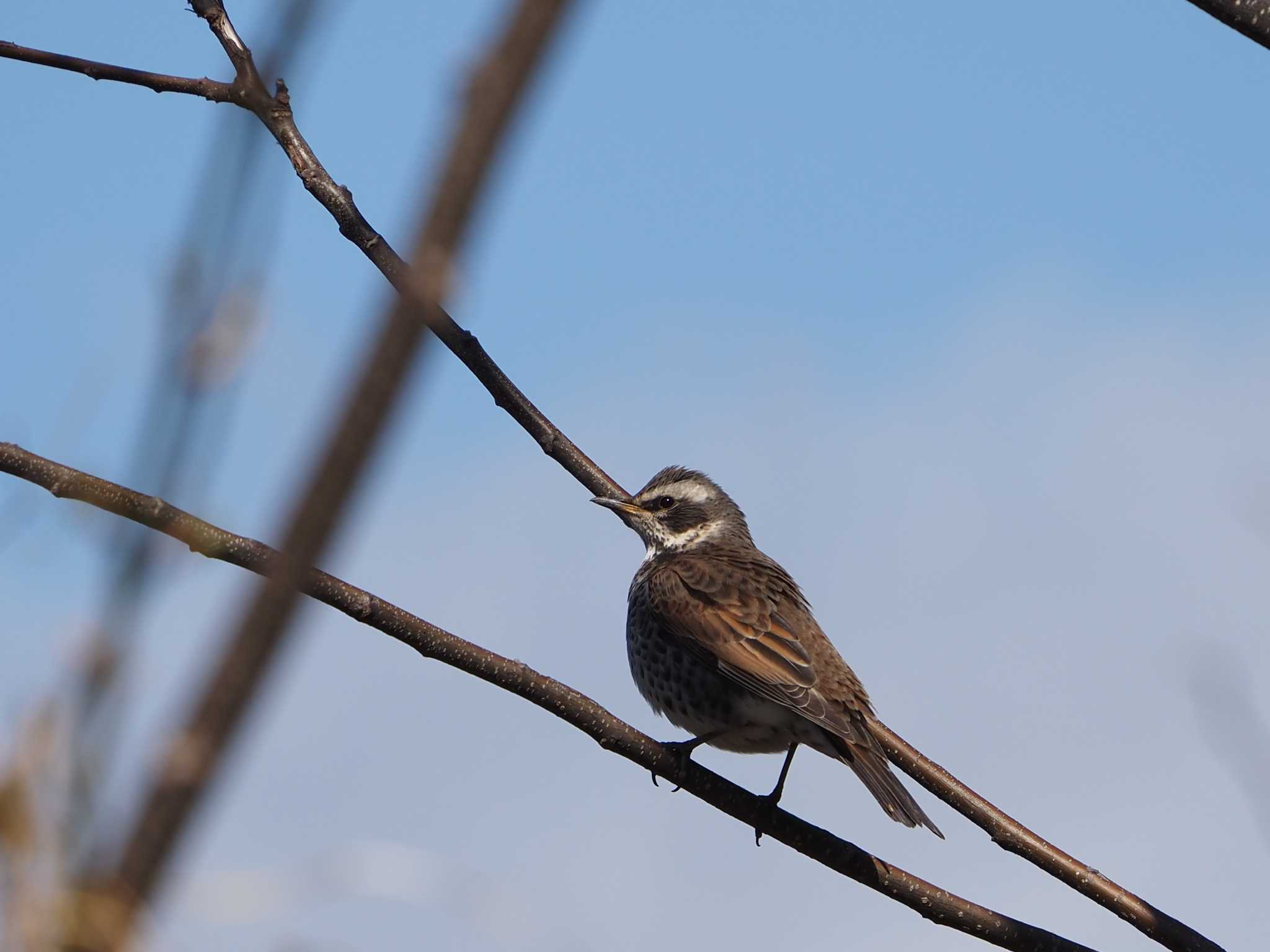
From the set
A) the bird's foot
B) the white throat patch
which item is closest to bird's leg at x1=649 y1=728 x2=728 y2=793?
the bird's foot

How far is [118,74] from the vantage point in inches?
278

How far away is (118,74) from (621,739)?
3997mm

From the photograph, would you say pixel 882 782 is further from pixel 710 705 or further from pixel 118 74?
pixel 118 74

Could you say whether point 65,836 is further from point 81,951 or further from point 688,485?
point 688,485

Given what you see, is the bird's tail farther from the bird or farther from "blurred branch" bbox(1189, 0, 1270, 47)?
"blurred branch" bbox(1189, 0, 1270, 47)

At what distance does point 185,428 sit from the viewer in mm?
1330

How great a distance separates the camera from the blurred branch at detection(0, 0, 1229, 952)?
6746mm

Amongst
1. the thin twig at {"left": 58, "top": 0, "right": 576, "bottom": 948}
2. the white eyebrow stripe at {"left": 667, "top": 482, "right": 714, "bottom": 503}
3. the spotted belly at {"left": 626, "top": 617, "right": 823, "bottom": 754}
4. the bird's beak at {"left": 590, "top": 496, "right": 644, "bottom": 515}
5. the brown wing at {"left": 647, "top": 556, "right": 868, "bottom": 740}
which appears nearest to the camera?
the thin twig at {"left": 58, "top": 0, "right": 576, "bottom": 948}

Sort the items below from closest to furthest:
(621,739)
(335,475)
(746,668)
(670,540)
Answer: (335,475) < (621,739) < (746,668) < (670,540)

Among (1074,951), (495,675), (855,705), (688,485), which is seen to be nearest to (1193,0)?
(495,675)

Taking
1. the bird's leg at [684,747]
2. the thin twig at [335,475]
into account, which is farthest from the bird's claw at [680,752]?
the thin twig at [335,475]

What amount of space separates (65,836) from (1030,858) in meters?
6.58

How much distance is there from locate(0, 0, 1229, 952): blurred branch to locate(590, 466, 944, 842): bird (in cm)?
26

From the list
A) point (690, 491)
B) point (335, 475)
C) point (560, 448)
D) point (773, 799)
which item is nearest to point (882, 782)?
point (773, 799)
